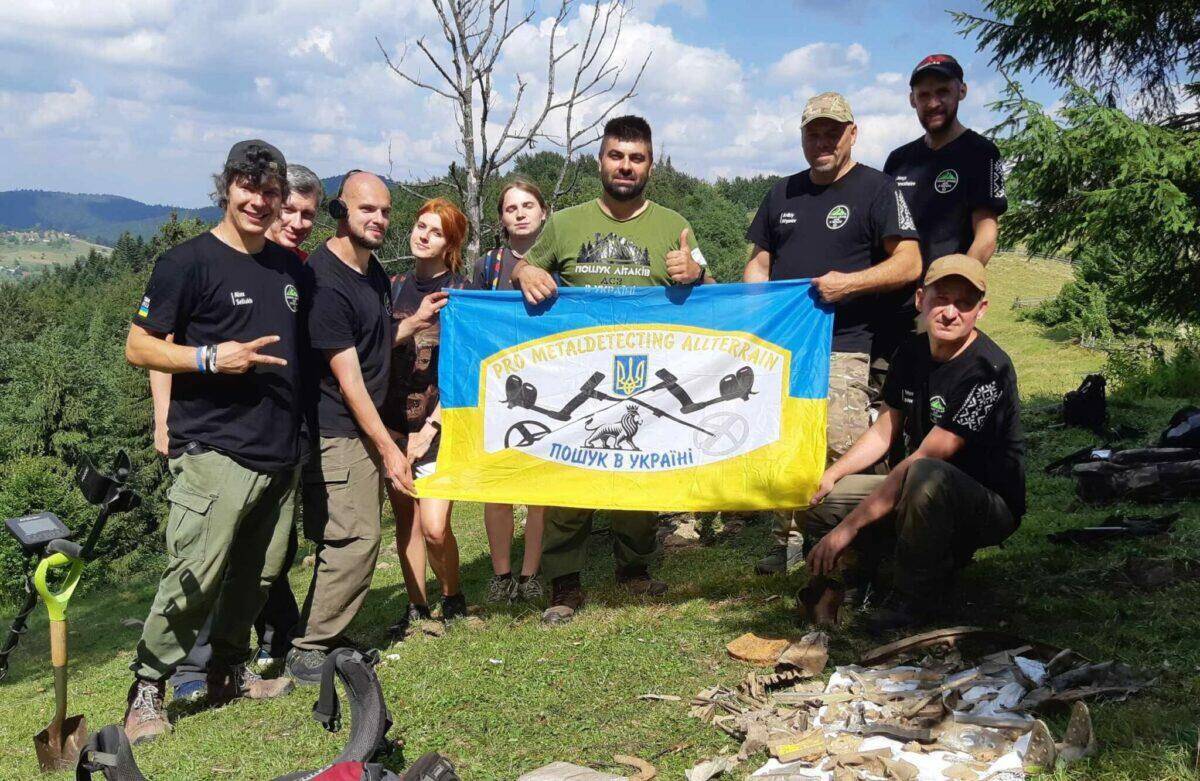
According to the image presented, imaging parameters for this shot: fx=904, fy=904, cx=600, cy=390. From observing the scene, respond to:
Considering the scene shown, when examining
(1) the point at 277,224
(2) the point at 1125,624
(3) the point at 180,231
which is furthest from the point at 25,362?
(2) the point at 1125,624

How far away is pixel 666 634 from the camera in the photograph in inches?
210

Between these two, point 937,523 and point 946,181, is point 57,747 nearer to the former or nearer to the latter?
point 937,523

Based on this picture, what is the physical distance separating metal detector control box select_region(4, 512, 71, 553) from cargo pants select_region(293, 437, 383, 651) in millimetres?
1312

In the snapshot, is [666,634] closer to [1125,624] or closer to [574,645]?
[574,645]

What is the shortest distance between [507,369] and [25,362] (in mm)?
59161

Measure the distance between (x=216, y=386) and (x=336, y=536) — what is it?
118 centimetres

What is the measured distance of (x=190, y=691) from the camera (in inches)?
197

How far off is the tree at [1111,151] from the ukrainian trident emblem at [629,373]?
7.91m

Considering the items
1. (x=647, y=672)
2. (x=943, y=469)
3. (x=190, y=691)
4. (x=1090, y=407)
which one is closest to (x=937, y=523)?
(x=943, y=469)

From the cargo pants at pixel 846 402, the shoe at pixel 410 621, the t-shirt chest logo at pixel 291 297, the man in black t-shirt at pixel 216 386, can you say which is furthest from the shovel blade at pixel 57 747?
the cargo pants at pixel 846 402

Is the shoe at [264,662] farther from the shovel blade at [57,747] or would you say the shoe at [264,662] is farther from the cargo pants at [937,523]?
the cargo pants at [937,523]

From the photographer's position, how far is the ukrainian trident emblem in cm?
592

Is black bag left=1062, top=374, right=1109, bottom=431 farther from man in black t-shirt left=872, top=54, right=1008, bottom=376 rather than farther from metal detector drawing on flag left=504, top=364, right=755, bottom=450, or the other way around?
metal detector drawing on flag left=504, top=364, right=755, bottom=450

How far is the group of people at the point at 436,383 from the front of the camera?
4.65 m
